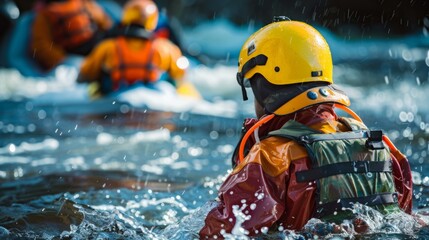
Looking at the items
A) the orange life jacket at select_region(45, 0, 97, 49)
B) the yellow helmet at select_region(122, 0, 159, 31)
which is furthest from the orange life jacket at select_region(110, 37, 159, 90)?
the orange life jacket at select_region(45, 0, 97, 49)

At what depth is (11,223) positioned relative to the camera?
4754 mm

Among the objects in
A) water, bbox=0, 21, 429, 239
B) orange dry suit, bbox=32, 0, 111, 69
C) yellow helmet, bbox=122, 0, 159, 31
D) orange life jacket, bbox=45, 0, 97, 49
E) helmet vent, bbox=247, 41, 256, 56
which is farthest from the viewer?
orange life jacket, bbox=45, 0, 97, 49

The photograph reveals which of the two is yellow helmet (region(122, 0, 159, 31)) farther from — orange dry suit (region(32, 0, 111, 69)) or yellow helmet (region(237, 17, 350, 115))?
yellow helmet (region(237, 17, 350, 115))

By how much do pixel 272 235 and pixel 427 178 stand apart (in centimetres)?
302

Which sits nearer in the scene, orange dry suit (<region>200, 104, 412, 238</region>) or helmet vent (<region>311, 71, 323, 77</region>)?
orange dry suit (<region>200, 104, 412, 238</region>)

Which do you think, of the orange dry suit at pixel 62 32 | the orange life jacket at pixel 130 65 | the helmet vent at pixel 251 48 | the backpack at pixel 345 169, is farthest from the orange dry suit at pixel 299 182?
the orange dry suit at pixel 62 32

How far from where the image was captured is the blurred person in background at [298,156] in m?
3.36

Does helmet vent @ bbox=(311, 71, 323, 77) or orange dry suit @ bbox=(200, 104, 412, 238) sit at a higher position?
helmet vent @ bbox=(311, 71, 323, 77)

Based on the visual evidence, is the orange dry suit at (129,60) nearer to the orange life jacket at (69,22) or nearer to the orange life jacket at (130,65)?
the orange life jacket at (130,65)

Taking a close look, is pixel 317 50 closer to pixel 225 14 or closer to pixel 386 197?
pixel 386 197

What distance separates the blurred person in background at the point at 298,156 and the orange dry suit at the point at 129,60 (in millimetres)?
7564

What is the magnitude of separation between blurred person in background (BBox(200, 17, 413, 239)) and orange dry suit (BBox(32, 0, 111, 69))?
12.2 metres

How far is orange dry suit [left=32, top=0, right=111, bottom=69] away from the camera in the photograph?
15305 mm

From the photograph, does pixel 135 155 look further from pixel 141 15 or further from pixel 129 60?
pixel 141 15
